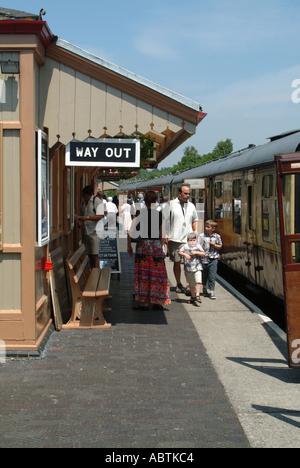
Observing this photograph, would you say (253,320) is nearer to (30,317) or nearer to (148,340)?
(148,340)

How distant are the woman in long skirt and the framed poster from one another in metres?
1.89

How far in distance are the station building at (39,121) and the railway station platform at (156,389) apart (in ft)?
2.22

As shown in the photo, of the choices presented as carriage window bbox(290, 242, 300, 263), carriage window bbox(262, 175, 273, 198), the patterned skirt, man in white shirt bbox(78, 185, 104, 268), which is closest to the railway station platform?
the patterned skirt

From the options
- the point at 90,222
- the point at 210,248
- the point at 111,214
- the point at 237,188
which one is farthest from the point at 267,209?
the point at 111,214

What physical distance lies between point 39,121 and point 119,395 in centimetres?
326

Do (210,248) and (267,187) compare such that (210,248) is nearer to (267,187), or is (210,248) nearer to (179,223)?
(179,223)

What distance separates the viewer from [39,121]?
5.89m

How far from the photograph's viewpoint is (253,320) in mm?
7430

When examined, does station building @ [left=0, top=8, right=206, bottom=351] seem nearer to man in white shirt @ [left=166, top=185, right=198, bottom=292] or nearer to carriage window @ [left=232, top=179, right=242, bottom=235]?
man in white shirt @ [left=166, top=185, right=198, bottom=292]

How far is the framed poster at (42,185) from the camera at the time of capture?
18.4 ft

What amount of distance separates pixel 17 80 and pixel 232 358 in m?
3.91

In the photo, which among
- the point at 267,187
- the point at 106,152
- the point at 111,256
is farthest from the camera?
the point at 111,256

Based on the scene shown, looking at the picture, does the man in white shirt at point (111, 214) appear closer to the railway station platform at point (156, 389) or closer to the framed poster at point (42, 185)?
the railway station platform at point (156, 389)

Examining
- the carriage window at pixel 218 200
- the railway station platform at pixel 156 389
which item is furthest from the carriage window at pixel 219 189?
Result: the railway station platform at pixel 156 389
